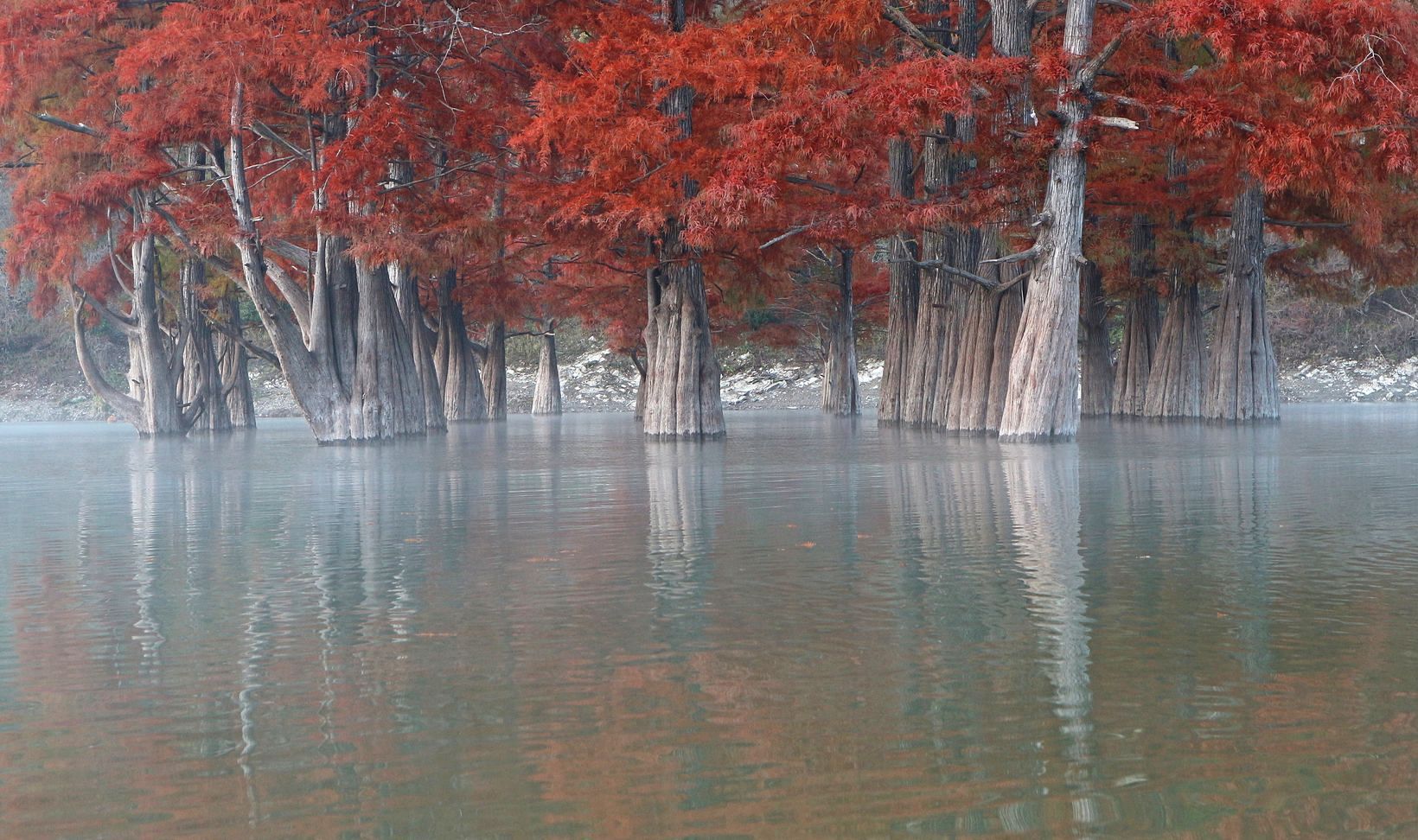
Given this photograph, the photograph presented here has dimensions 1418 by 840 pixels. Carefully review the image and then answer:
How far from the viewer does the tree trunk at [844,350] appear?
40031 millimetres

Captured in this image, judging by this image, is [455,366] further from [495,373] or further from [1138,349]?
[1138,349]

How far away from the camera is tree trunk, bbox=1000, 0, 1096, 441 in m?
21.0

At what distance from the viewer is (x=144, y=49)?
22219 mm

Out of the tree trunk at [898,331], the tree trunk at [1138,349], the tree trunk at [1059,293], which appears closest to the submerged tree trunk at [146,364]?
the tree trunk at [898,331]

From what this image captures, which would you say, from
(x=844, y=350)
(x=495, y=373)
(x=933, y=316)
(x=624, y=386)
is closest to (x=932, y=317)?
(x=933, y=316)

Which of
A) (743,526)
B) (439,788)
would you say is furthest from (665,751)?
(743,526)

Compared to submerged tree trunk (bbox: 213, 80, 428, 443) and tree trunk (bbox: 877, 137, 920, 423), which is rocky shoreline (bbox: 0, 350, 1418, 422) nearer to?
tree trunk (bbox: 877, 137, 920, 423)

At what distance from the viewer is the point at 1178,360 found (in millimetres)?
31219

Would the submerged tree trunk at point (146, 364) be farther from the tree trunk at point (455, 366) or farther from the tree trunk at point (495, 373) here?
the tree trunk at point (495, 373)

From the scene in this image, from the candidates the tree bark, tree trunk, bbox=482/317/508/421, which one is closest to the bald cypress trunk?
the tree bark

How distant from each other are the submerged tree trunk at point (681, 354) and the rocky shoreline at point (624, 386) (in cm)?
3239

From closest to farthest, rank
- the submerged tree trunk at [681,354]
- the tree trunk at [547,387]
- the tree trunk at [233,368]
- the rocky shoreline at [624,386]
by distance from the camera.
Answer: the submerged tree trunk at [681,354] < the tree trunk at [233,368] < the tree trunk at [547,387] < the rocky shoreline at [624,386]

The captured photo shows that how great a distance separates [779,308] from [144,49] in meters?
29.3

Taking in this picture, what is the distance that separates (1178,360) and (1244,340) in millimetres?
2415
